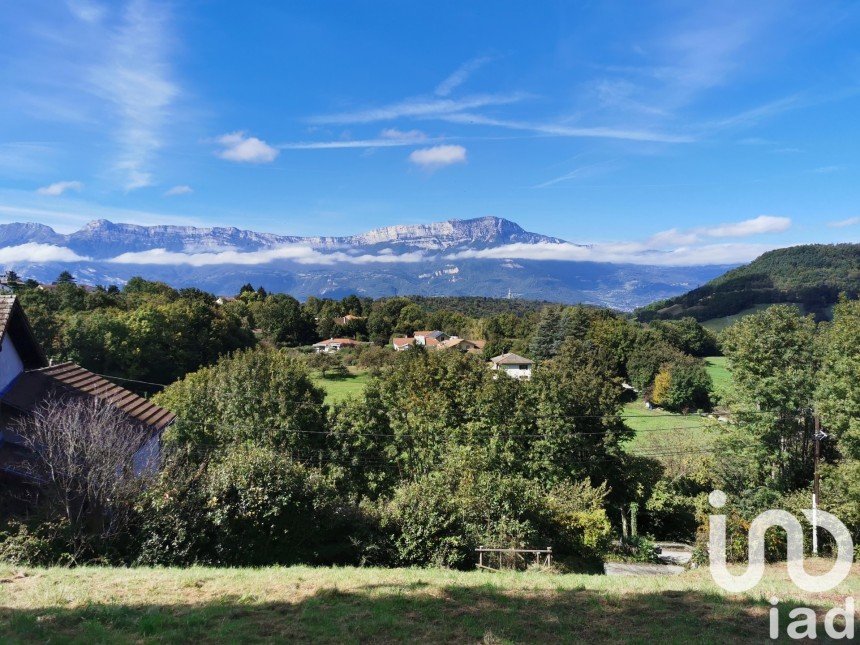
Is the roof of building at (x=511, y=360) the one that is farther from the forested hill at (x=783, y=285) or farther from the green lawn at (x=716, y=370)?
the forested hill at (x=783, y=285)

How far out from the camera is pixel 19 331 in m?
15.0

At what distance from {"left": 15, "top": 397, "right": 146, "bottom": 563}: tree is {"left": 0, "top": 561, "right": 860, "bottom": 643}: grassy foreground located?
1849 millimetres

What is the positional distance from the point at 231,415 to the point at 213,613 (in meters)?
16.4

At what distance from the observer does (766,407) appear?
20922mm

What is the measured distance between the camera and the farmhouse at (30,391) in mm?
13336

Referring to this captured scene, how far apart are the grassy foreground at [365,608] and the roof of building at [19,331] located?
24.5 feet

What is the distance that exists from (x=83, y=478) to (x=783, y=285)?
188 m

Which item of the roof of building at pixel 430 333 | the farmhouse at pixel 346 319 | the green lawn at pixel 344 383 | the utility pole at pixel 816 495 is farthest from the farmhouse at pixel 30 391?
the farmhouse at pixel 346 319

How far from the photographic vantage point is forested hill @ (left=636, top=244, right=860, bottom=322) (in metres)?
139

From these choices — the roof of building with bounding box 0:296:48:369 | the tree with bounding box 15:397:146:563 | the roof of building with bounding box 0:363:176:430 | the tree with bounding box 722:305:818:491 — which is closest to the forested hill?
the tree with bounding box 722:305:818:491

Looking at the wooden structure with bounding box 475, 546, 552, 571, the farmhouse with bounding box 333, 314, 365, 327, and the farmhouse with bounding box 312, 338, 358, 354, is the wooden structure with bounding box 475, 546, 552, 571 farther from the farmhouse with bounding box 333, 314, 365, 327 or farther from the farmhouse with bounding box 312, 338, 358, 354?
the farmhouse with bounding box 333, 314, 365, 327

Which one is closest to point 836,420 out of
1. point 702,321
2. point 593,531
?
point 593,531

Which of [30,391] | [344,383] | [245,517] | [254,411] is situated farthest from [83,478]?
[344,383]

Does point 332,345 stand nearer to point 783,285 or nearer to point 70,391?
point 70,391
